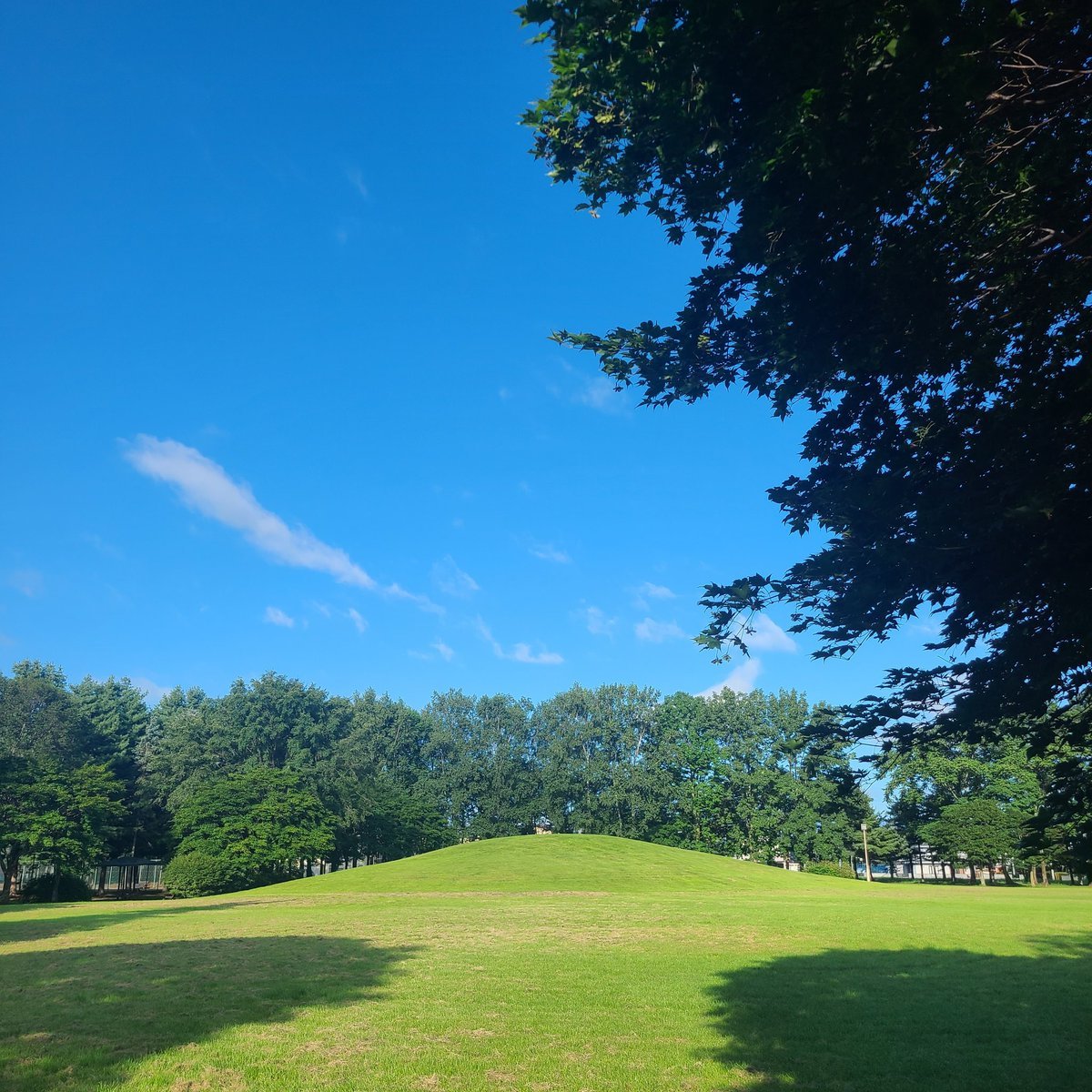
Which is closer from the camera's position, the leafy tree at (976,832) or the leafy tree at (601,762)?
the leafy tree at (976,832)

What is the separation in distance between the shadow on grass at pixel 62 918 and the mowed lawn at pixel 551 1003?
0.43m

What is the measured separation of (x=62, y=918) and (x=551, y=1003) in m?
29.7

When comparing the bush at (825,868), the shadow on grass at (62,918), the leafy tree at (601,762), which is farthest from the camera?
the leafy tree at (601,762)

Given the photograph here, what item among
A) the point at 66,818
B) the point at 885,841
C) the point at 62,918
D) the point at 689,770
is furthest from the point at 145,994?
the point at 885,841

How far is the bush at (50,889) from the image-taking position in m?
51.1

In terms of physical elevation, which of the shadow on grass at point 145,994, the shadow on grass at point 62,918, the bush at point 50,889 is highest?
the shadow on grass at point 145,994

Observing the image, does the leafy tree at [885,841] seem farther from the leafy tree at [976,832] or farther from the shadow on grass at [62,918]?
the shadow on grass at [62,918]

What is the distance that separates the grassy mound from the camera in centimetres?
4731

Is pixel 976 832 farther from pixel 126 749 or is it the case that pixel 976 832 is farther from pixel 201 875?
pixel 126 749

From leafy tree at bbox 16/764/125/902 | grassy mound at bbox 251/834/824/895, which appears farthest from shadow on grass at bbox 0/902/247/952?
grassy mound at bbox 251/834/824/895

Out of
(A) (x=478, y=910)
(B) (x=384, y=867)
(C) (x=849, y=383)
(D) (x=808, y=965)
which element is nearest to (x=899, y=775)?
(B) (x=384, y=867)

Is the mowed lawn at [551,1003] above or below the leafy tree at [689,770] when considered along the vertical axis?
below

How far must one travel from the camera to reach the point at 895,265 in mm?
6266

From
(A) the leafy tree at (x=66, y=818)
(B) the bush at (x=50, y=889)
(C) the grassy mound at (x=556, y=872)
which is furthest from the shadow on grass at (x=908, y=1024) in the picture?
(B) the bush at (x=50, y=889)
